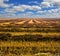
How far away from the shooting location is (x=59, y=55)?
63.2 ft

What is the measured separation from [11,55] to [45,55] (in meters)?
2.91

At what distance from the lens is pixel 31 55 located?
2016 centimetres

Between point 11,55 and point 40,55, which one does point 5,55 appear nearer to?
point 11,55

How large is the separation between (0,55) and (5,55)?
2.25 ft

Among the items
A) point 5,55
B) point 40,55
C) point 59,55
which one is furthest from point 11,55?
point 59,55

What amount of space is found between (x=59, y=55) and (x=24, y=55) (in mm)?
2951

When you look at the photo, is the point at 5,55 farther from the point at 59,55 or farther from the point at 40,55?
the point at 59,55

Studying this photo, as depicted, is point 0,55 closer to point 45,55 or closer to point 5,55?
point 5,55

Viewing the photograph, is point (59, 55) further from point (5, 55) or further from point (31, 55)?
point (5, 55)

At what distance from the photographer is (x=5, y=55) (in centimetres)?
2027

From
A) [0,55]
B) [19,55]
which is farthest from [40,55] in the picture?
[0,55]

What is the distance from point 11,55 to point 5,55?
0.51 meters

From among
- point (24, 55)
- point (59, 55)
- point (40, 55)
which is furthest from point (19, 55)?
point (59, 55)

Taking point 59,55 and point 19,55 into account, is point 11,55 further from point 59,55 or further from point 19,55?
point 59,55
